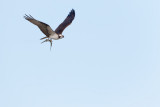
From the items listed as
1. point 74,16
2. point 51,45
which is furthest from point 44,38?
point 74,16

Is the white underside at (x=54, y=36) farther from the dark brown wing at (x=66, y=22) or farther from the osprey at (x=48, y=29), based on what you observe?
the dark brown wing at (x=66, y=22)

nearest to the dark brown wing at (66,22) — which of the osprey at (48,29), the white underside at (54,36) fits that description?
the osprey at (48,29)

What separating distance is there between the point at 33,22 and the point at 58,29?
667cm

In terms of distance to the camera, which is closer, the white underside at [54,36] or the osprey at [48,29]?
the osprey at [48,29]

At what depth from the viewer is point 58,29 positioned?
3572 cm

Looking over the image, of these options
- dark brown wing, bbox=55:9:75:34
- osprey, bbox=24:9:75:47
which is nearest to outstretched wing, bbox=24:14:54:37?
osprey, bbox=24:9:75:47

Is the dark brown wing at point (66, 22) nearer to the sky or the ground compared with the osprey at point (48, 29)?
nearer to the sky

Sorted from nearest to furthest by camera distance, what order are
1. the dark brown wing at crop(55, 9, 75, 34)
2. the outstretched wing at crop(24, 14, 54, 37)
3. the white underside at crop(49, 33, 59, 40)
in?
1. the outstretched wing at crop(24, 14, 54, 37)
2. the white underside at crop(49, 33, 59, 40)
3. the dark brown wing at crop(55, 9, 75, 34)

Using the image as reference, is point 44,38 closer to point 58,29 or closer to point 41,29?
point 41,29

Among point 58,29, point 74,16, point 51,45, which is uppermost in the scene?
point 74,16

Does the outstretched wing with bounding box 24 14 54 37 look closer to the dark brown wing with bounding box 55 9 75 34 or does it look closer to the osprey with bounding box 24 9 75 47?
the osprey with bounding box 24 9 75 47

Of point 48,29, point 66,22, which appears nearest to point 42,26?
point 48,29

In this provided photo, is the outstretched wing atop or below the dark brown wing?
below

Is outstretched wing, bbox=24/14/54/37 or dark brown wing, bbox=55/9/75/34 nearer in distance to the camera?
outstretched wing, bbox=24/14/54/37
